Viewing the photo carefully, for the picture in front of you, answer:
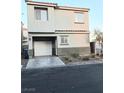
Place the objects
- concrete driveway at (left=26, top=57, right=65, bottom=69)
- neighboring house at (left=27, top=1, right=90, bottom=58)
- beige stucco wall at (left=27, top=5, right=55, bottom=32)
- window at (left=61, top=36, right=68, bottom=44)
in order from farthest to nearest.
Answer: beige stucco wall at (left=27, top=5, right=55, bottom=32) → window at (left=61, top=36, right=68, bottom=44) → neighboring house at (left=27, top=1, right=90, bottom=58) → concrete driveway at (left=26, top=57, right=65, bottom=69)

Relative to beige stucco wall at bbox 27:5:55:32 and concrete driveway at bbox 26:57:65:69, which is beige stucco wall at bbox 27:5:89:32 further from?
concrete driveway at bbox 26:57:65:69

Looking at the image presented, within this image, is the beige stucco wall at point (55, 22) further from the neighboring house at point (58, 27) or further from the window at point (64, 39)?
the window at point (64, 39)

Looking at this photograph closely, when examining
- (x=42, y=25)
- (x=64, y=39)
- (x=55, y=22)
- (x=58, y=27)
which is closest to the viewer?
(x=64, y=39)

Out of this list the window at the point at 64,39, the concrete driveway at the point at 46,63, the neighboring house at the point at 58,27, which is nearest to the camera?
the concrete driveway at the point at 46,63

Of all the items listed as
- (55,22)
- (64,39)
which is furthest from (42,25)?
(64,39)

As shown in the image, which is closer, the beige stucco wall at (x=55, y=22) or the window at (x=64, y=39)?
the beige stucco wall at (x=55, y=22)

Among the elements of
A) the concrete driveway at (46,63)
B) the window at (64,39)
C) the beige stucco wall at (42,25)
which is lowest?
the concrete driveway at (46,63)

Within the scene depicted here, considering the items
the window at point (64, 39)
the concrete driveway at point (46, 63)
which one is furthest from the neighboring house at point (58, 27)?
the concrete driveway at point (46, 63)

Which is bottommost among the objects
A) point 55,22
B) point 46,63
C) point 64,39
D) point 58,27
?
point 46,63

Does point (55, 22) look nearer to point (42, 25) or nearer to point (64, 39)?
point (42, 25)

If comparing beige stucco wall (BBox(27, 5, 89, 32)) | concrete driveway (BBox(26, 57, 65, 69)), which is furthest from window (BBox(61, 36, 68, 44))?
concrete driveway (BBox(26, 57, 65, 69))
